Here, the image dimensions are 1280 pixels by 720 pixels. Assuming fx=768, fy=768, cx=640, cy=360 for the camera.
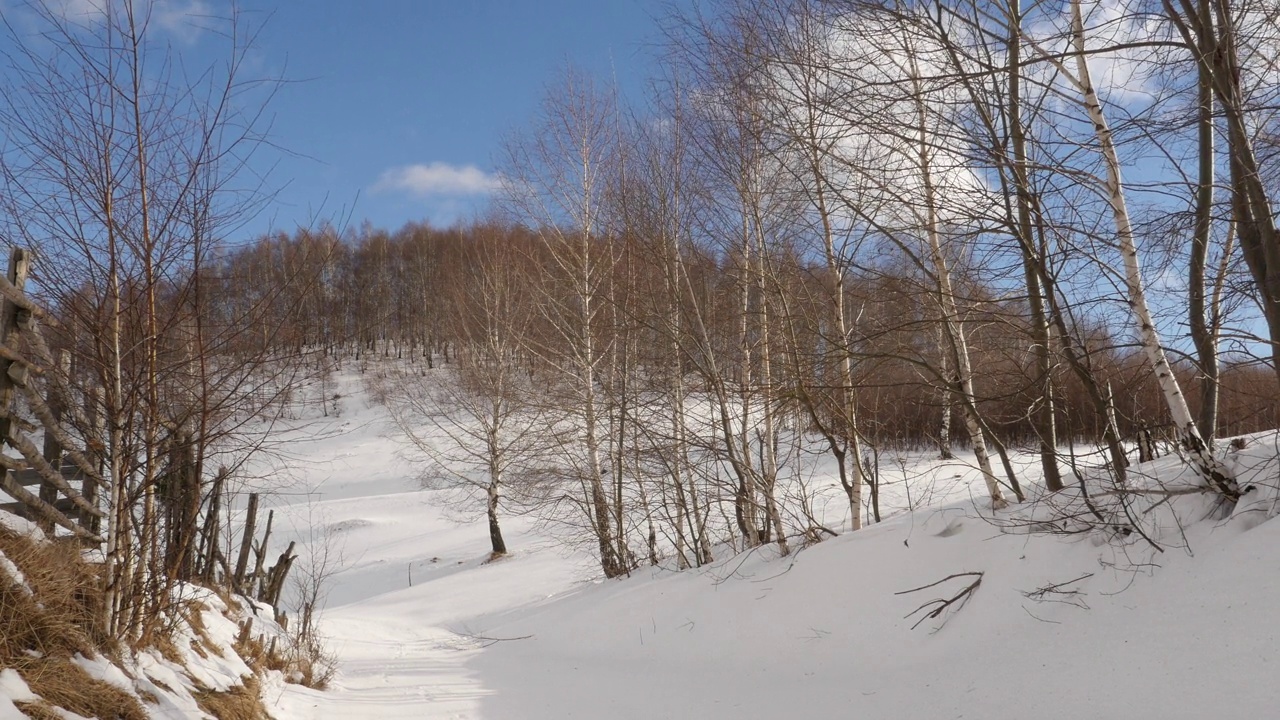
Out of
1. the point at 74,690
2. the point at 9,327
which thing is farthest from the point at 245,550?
the point at 74,690

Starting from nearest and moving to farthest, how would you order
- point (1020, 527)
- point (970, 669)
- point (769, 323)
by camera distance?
point (970, 669) → point (1020, 527) → point (769, 323)

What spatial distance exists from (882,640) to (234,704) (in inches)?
175

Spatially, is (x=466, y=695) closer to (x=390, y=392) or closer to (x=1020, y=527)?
(x=1020, y=527)

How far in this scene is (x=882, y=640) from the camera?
220 inches

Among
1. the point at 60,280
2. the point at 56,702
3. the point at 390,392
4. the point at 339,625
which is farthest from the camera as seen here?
the point at 390,392

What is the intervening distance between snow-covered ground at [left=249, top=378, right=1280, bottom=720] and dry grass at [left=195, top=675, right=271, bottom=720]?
2.03ft

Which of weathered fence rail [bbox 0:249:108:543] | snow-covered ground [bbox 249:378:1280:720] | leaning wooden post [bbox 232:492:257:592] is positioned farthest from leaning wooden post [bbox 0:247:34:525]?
leaning wooden post [bbox 232:492:257:592]

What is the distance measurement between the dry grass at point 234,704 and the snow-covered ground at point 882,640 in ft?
2.03

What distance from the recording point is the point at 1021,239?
15.7 feet

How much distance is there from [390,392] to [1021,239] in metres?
33.4

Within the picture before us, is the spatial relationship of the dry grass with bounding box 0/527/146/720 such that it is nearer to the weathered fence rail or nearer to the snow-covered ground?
the weathered fence rail

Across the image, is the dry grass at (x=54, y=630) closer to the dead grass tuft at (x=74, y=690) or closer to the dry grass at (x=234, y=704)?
the dead grass tuft at (x=74, y=690)

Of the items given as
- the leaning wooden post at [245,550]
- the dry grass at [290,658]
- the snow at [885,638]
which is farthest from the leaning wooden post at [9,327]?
the leaning wooden post at [245,550]

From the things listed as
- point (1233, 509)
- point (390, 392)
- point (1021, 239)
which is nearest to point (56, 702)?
point (1021, 239)
